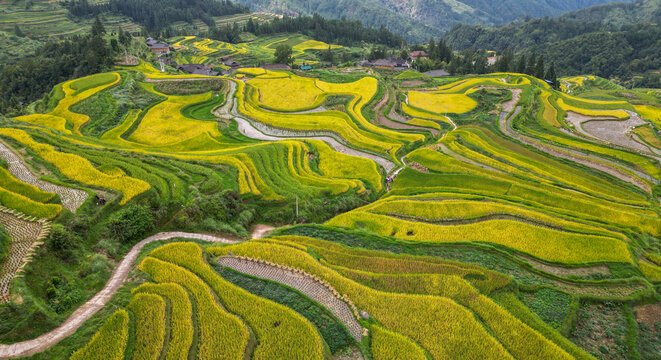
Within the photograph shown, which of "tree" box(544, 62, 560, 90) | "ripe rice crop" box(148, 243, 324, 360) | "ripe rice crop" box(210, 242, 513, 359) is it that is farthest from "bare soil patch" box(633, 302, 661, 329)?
"tree" box(544, 62, 560, 90)

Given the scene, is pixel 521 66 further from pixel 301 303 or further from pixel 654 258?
pixel 301 303

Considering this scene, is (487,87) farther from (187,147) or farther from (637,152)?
(187,147)

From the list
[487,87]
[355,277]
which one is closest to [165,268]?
[355,277]

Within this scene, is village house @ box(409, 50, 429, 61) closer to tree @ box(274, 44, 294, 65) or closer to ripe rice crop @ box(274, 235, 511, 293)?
tree @ box(274, 44, 294, 65)

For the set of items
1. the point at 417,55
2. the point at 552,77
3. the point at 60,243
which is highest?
the point at 417,55

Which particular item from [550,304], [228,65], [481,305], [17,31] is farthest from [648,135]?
[17,31]

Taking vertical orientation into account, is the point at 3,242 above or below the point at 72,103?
above
